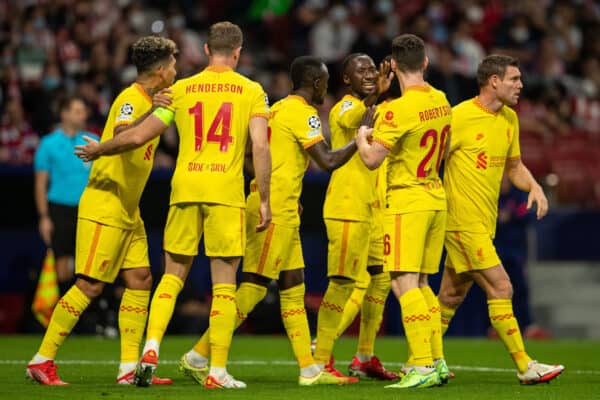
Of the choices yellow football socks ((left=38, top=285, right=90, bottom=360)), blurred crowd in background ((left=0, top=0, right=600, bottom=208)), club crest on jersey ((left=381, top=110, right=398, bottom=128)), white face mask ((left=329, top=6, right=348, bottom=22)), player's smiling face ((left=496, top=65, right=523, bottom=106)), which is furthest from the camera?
white face mask ((left=329, top=6, right=348, bottom=22))

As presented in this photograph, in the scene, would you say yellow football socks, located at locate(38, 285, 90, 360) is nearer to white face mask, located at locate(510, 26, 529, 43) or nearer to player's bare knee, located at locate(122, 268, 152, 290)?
player's bare knee, located at locate(122, 268, 152, 290)

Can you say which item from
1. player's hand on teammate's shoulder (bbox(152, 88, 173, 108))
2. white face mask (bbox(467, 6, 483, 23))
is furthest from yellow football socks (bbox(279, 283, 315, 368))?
white face mask (bbox(467, 6, 483, 23))

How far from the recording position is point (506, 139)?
9.60 metres

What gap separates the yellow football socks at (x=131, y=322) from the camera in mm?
9016

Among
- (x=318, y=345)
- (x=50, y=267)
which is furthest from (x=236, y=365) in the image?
(x=50, y=267)

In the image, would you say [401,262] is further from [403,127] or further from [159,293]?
[159,293]

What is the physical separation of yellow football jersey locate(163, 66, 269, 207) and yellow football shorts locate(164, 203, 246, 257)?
6 cm

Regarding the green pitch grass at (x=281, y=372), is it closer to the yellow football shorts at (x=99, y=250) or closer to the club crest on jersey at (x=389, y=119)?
the yellow football shorts at (x=99, y=250)

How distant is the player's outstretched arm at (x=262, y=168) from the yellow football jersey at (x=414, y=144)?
30.6 inches

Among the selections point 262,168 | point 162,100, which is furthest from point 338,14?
point 262,168

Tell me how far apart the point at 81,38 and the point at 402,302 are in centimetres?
1128

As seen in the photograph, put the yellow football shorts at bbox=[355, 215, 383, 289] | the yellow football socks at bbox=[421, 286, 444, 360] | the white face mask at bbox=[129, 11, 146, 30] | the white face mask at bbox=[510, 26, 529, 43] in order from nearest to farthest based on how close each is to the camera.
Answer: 1. the yellow football socks at bbox=[421, 286, 444, 360]
2. the yellow football shorts at bbox=[355, 215, 383, 289]
3. the white face mask at bbox=[129, 11, 146, 30]
4. the white face mask at bbox=[510, 26, 529, 43]

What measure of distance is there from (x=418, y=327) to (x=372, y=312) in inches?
58.6

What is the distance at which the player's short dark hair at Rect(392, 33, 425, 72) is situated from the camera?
8.78 metres
